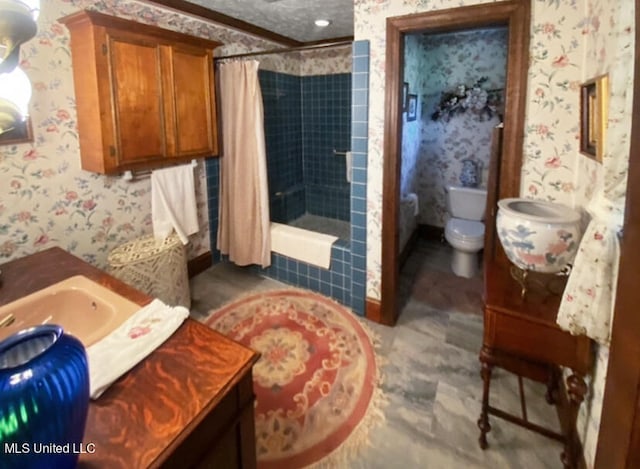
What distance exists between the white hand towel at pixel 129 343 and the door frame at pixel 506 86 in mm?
1570

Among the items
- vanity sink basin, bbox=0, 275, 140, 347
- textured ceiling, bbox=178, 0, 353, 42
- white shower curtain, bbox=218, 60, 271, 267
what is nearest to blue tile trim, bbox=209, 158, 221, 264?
white shower curtain, bbox=218, 60, 271, 267

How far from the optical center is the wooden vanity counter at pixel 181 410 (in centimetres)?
77

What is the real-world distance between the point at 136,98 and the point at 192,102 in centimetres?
45

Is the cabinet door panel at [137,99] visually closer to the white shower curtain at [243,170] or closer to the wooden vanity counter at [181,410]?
the white shower curtain at [243,170]

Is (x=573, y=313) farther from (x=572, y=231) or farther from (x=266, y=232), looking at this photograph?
(x=266, y=232)

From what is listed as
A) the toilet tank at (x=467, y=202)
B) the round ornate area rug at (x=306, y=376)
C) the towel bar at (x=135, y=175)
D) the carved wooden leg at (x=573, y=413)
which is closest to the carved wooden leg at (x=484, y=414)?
the carved wooden leg at (x=573, y=413)

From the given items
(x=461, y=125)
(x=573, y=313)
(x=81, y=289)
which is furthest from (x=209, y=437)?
(x=461, y=125)

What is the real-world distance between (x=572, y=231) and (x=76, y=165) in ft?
9.03

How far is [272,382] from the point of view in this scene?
79.5 inches

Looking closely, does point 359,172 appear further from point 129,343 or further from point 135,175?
point 129,343

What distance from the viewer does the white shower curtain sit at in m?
Answer: 2.93

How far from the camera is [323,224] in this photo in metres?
4.26

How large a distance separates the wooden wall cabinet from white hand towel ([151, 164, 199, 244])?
110 millimetres

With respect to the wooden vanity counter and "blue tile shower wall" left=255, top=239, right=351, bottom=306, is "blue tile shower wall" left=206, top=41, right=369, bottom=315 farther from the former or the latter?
the wooden vanity counter
